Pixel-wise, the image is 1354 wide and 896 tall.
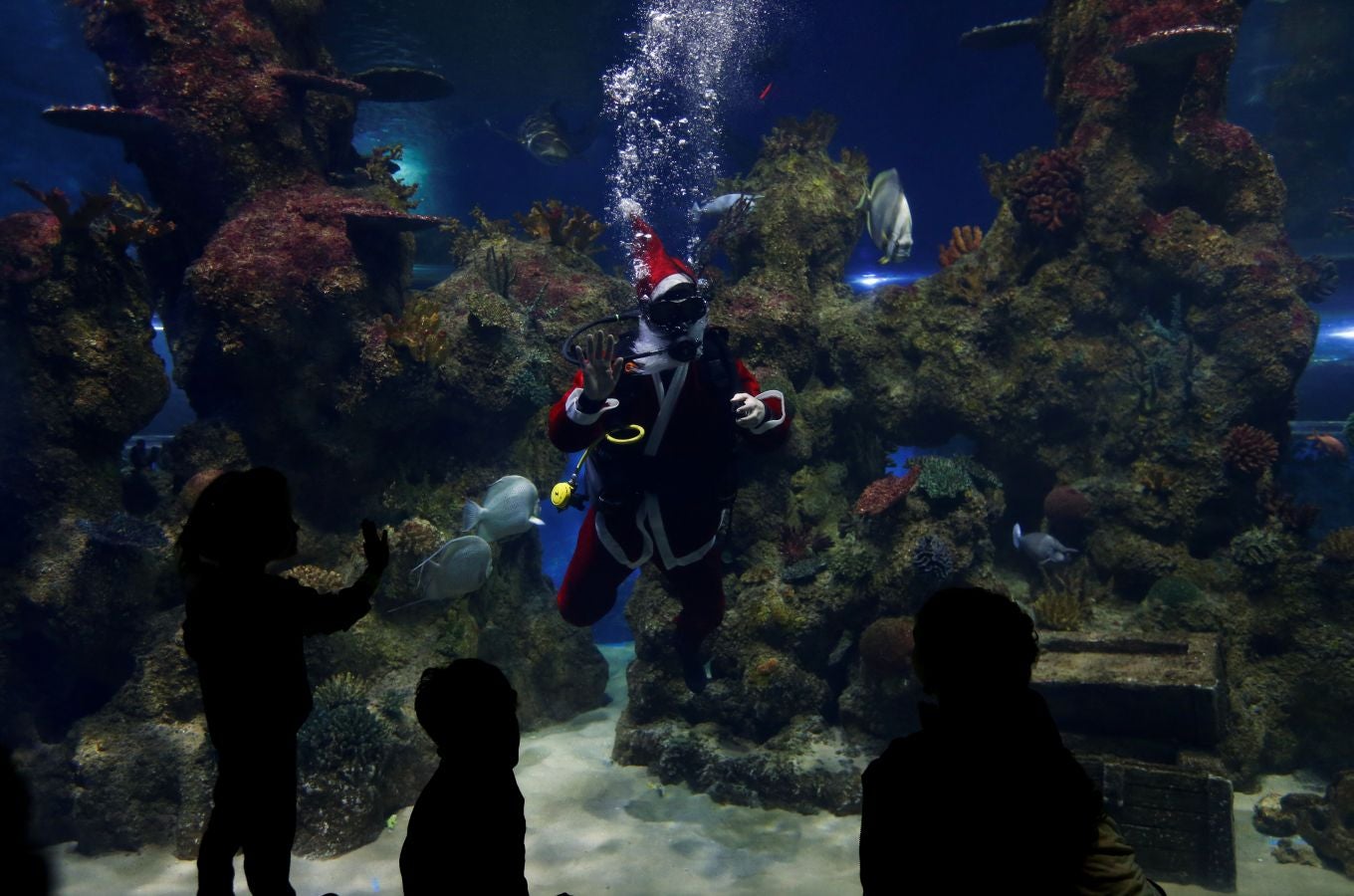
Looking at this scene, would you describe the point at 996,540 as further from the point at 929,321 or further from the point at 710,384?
the point at 710,384

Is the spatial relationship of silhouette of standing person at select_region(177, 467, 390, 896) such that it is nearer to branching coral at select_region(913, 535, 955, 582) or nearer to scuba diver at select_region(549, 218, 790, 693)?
scuba diver at select_region(549, 218, 790, 693)

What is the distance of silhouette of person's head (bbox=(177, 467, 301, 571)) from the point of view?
7.86 feet

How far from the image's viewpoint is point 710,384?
18.8 ft

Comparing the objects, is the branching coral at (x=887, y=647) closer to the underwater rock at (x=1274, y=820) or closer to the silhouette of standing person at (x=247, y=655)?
the underwater rock at (x=1274, y=820)

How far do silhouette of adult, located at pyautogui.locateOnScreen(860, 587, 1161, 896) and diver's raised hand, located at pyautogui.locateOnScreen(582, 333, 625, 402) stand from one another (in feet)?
12.1

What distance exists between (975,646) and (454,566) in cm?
545

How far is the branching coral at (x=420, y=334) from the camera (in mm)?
8219

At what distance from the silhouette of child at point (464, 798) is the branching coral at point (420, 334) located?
7.16 metres

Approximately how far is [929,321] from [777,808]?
6249 millimetres

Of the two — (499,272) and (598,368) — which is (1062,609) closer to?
(598,368)

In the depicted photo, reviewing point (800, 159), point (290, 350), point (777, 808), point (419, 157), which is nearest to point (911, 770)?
point (777, 808)

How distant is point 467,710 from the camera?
1.73m

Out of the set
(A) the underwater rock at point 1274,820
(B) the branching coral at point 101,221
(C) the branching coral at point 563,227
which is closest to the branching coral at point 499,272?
(C) the branching coral at point 563,227

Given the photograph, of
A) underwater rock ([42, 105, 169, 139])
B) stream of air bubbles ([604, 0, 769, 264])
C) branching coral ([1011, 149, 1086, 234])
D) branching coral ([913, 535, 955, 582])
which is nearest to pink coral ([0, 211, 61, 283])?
underwater rock ([42, 105, 169, 139])
